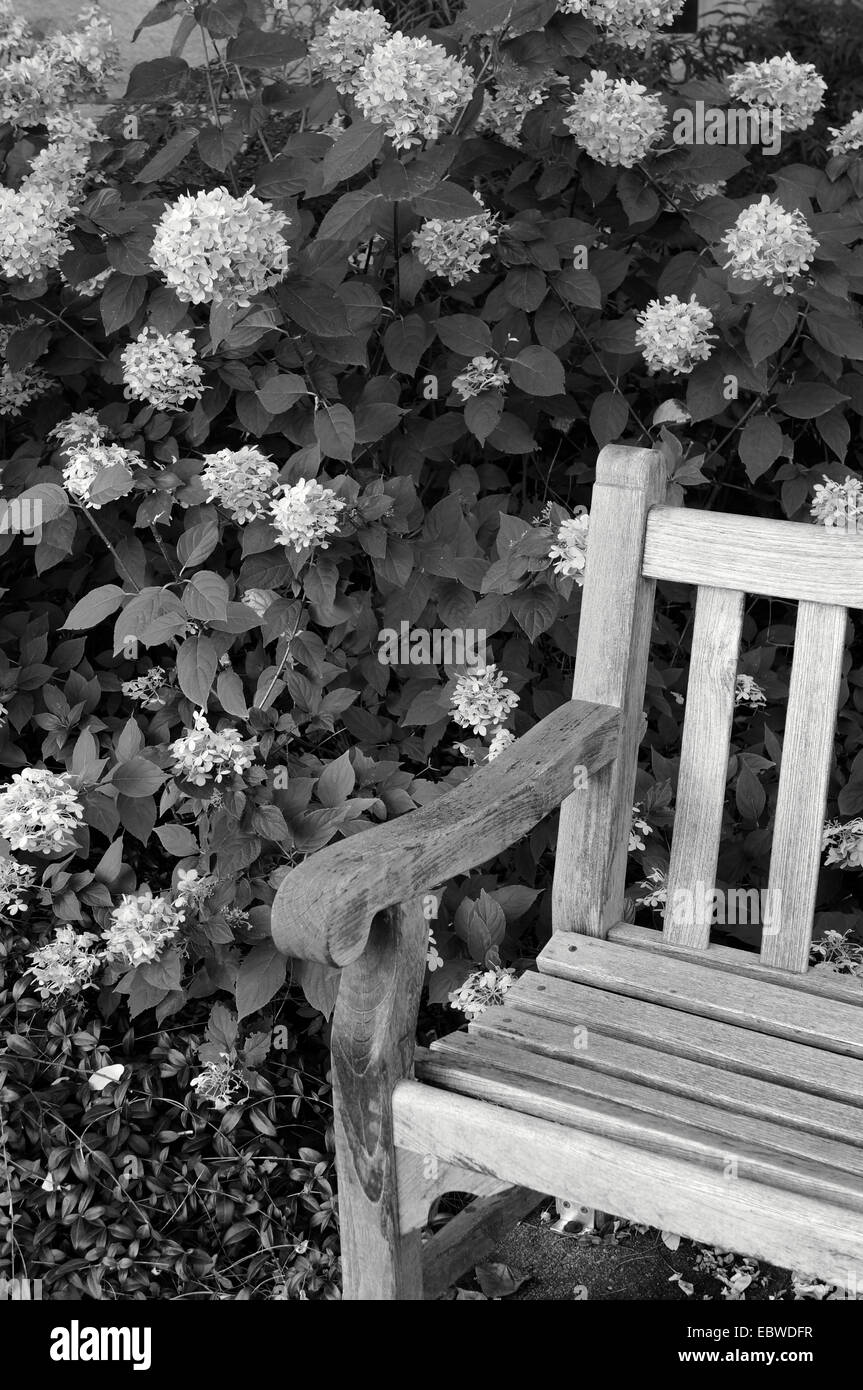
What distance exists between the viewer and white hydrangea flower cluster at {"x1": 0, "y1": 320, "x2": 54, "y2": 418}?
7.73ft

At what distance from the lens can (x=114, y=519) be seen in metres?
2.25

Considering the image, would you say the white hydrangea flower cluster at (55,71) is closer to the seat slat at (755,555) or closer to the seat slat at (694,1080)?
the seat slat at (755,555)

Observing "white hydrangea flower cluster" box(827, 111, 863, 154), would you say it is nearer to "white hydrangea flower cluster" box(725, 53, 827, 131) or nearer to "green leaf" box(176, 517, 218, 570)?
"white hydrangea flower cluster" box(725, 53, 827, 131)

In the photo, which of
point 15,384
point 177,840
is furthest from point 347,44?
point 177,840

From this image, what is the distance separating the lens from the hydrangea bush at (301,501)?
1953 millimetres

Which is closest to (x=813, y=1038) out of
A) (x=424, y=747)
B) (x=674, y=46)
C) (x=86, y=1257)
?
(x=424, y=747)

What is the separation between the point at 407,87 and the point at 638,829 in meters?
1.06

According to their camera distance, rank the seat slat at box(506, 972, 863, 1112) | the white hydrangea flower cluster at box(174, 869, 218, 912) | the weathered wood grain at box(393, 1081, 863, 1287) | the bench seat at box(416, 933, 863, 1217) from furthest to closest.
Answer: the white hydrangea flower cluster at box(174, 869, 218, 912) → the seat slat at box(506, 972, 863, 1112) → the bench seat at box(416, 933, 863, 1217) → the weathered wood grain at box(393, 1081, 863, 1287)

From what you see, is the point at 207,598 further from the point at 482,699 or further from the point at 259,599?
the point at 482,699

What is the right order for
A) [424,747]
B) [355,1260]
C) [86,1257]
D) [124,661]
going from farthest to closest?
[124,661]
[424,747]
[86,1257]
[355,1260]

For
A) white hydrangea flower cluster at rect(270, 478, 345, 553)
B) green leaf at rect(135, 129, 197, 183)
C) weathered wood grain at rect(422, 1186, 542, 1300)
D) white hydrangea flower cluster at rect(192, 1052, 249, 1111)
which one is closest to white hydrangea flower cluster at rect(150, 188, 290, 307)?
green leaf at rect(135, 129, 197, 183)

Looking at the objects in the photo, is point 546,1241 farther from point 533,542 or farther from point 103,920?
point 533,542

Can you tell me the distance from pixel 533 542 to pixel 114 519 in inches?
28.3

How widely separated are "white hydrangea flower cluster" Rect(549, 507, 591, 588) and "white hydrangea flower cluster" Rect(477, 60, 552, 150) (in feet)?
2.30
